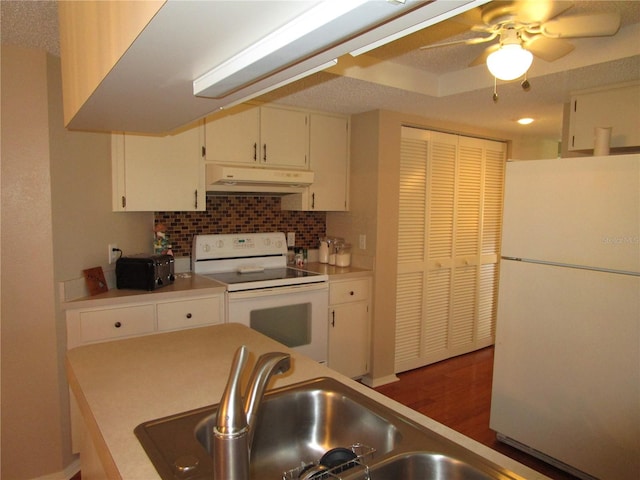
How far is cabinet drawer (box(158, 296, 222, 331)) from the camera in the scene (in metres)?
2.51

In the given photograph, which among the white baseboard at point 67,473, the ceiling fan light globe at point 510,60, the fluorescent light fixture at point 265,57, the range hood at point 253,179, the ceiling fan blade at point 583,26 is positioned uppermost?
the ceiling fan blade at point 583,26

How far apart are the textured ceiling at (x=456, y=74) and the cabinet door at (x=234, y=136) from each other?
0.22 metres

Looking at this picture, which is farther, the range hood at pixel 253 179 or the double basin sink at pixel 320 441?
the range hood at pixel 253 179

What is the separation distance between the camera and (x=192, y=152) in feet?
9.31

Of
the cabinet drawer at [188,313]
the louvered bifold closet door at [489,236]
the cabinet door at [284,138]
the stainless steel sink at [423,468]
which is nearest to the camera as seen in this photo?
the stainless steel sink at [423,468]

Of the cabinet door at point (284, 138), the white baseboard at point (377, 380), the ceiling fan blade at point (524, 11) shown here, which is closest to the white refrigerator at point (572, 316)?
the ceiling fan blade at point (524, 11)

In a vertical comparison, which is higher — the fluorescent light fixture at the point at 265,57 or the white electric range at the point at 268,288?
the fluorescent light fixture at the point at 265,57

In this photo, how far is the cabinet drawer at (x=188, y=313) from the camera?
2.51 metres

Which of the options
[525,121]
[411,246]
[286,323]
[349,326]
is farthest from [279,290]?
[525,121]

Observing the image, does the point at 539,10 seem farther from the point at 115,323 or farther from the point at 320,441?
the point at 115,323

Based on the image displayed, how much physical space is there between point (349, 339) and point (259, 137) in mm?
1655

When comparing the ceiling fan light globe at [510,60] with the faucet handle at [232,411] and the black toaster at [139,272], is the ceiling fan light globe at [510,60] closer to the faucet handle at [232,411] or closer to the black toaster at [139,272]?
the faucet handle at [232,411]

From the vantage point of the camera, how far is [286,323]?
2.97 metres

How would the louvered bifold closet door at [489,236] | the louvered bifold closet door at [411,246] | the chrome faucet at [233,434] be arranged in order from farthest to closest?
the louvered bifold closet door at [489,236] → the louvered bifold closet door at [411,246] → the chrome faucet at [233,434]
